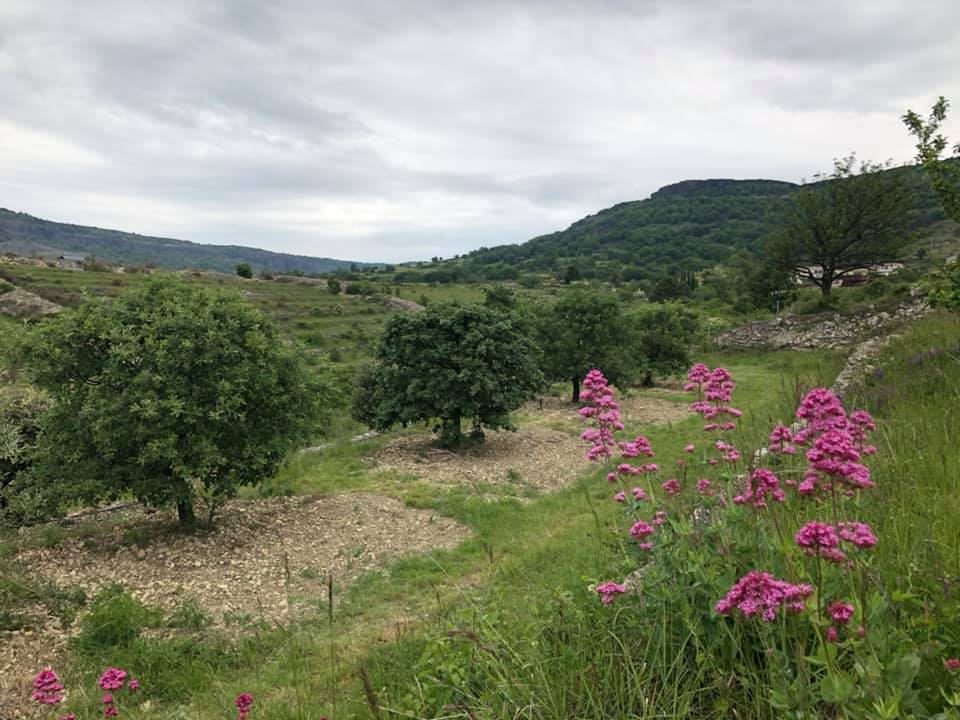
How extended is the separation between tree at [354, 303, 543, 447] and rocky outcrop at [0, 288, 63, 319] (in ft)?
142

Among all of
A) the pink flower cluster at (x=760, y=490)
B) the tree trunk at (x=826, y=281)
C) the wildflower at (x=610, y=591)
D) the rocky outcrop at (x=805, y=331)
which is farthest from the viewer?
the tree trunk at (x=826, y=281)

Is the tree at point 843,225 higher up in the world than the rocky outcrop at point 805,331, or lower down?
higher up

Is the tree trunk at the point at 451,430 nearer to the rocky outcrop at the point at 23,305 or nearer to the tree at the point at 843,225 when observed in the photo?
the tree at the point at 843,225

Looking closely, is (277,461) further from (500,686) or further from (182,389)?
(500,686)

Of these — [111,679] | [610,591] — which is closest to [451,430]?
[111,679]

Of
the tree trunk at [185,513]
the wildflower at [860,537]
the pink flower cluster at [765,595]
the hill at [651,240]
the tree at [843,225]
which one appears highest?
the hill at [651,240]

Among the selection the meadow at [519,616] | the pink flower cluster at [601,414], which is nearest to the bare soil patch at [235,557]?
the meadow at [519,616]

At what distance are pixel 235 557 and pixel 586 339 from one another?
56.6 feet

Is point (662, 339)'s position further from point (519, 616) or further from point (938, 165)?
point (519, 616)

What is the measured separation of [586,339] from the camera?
23.0 metres

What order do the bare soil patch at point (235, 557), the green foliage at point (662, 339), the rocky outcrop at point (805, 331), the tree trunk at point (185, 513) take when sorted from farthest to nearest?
the rocky outcrop at point (805, 331) → the green foliage at point (662, 339) → the tree trunk at point (185, 513) → the bare soil patch at point (235, 557)

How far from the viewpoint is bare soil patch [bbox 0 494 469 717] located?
6957 millimetres

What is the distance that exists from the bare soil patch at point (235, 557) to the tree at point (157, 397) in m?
0.89

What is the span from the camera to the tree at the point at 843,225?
113ft
